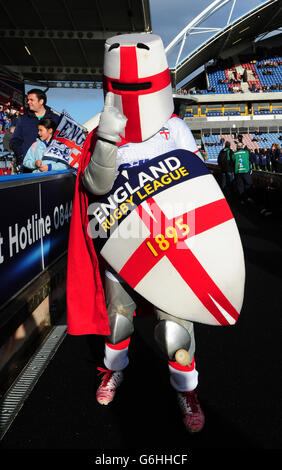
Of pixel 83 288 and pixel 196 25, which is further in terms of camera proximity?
pixel 196 25

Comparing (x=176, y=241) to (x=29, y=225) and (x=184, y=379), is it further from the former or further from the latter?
(x=29, y=225)

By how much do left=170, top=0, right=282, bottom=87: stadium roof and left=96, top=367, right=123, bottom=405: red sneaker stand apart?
4076 centimetres

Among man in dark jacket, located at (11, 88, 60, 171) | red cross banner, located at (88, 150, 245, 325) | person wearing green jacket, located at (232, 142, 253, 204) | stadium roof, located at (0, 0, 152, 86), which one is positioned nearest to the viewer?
red cross banner, located at (88, 150, 245, 325)

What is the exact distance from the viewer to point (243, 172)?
1096 cm

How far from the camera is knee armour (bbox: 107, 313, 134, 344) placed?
215cm

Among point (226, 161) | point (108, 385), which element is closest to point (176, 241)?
point (108, 385)

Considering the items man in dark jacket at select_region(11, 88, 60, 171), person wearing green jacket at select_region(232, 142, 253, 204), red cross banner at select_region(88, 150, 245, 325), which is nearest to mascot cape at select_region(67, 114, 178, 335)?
red cross banner at select_region(88, 150, 245, 325)

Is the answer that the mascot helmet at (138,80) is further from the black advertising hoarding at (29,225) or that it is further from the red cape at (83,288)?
the black advertising hoarding at (29,225)

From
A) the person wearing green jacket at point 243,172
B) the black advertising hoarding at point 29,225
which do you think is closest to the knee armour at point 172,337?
the black advertising hoarding at point 29,225

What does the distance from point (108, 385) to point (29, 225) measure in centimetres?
136

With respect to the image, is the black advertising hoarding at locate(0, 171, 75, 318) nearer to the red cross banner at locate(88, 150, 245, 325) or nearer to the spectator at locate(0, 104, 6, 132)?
the red cross banner at locate(88, 150, 245, 325)

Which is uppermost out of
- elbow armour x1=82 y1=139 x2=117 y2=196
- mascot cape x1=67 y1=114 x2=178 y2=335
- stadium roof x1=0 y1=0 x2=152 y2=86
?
stadium roof x1=0 y1=0 x2=152 y2=86

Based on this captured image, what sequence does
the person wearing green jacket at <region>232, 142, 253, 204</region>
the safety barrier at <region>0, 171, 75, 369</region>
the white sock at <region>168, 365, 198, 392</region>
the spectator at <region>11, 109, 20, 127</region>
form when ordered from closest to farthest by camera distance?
the white sock at <region>168, 365, 198, 392</region>, the safety barrier at <region>0, 171, 75, 369</region>, the spectator at <region>11, 109, 20, 127</region>, the person wearing green jacket at <region>232, 142, 253, 204</region>

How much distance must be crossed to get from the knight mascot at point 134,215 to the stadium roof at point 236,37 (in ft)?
133
